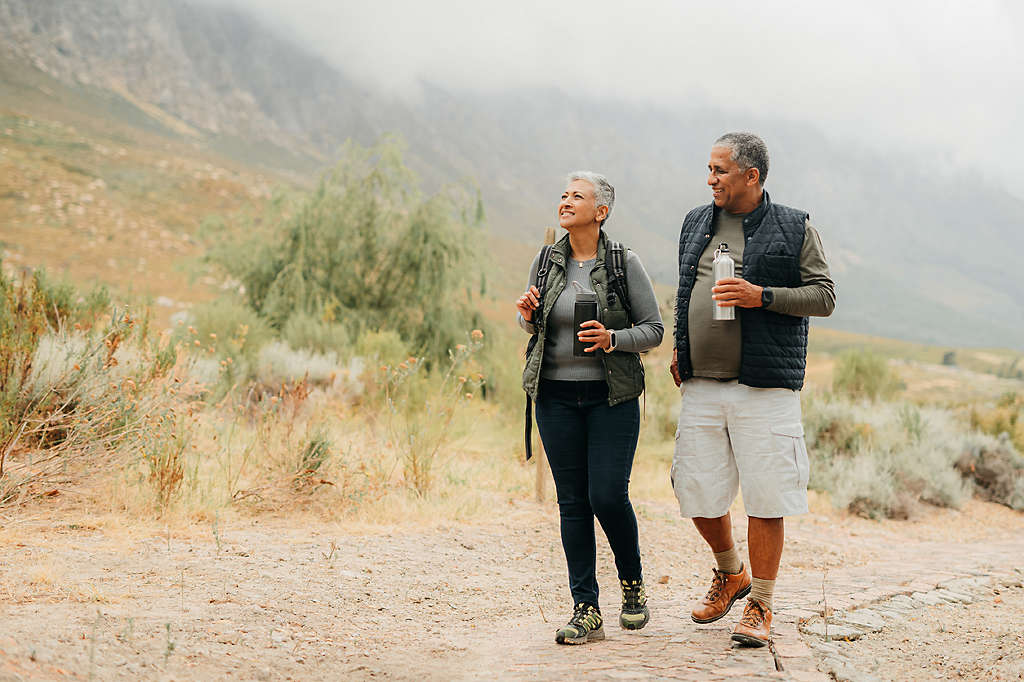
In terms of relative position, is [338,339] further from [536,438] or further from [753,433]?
[753,433]

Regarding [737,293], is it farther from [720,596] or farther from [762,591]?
[720,596]

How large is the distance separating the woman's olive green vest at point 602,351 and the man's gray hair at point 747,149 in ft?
2.28

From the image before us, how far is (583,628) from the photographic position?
12.4ft

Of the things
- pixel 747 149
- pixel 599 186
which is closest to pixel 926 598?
pixel 747 149

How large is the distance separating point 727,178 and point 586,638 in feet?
7.13

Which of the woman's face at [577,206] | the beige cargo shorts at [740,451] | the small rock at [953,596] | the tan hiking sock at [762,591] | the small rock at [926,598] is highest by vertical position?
the woman's face at [577,206]

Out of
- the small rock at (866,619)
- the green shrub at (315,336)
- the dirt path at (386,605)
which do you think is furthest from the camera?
the green shrub at (315,336)

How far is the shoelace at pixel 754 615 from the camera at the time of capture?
3.58m

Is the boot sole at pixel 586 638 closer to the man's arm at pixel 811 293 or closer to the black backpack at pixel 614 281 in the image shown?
the black backpack at pixel 614 281

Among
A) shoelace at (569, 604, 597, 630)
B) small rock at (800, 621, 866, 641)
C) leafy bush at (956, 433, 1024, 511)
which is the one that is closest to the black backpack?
shoelace at (569, 604, 597, 630)

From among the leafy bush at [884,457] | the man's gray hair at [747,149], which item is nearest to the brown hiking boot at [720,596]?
the man's gray hair at [747,149]

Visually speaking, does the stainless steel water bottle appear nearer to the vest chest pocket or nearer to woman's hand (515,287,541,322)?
the vest chest pocket

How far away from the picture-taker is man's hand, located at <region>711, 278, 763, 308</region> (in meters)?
3.45

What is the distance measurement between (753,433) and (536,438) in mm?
6300
